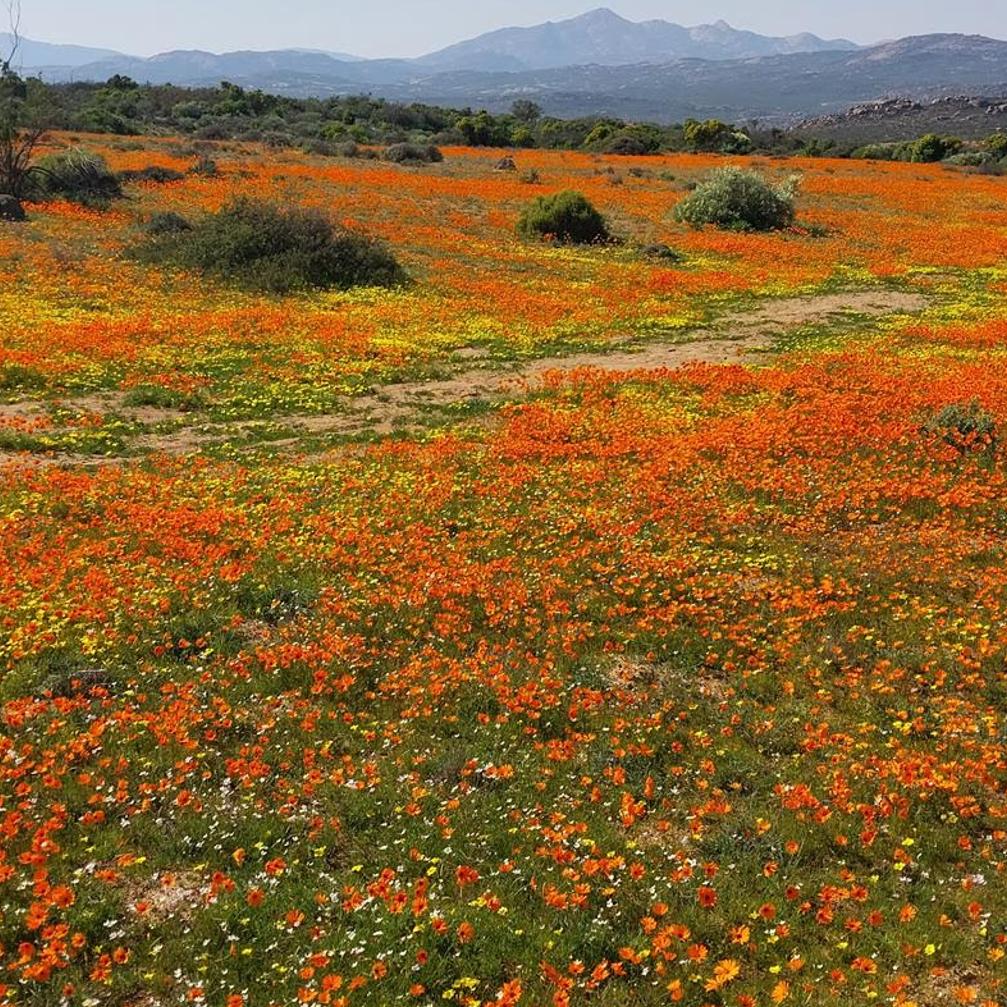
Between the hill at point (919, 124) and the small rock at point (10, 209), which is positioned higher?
the hill at point (919, 124)

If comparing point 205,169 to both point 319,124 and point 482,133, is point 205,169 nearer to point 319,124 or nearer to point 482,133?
point 319,124

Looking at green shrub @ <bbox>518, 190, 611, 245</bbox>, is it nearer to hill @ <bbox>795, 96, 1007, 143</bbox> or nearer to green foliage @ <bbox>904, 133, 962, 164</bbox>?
green foliage @ <bbox>904, 133, 962, 164</bbox>

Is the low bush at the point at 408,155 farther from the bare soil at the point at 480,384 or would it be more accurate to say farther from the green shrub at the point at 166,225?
the bare soil at the point at 480,384

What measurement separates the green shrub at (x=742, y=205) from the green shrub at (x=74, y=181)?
32444 mm

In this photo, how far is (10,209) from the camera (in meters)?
38.4

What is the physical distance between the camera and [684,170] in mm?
74500

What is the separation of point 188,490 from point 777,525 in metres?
10.3

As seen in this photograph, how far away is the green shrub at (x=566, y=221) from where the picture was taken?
145 ft

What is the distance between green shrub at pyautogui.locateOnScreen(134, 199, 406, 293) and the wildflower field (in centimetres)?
754

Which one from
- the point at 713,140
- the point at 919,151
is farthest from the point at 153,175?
the point at 919,151

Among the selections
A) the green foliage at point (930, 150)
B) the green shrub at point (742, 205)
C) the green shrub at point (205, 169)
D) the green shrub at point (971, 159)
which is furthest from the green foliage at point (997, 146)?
the green shrub at point (205, 169)

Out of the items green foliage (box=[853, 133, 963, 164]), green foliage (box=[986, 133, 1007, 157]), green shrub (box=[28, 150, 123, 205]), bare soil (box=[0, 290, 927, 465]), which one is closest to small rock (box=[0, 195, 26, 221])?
green shrub (box=[28, 150, 123, 205])

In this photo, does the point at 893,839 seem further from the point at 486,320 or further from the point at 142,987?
the point at 486,320

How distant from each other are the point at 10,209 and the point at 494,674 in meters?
39.0
